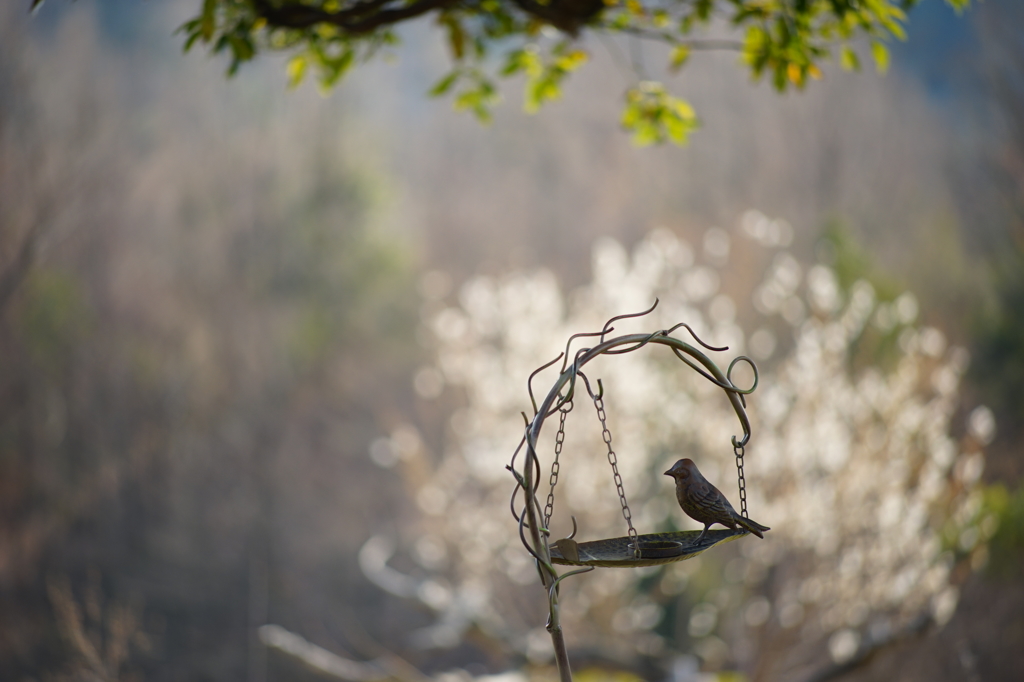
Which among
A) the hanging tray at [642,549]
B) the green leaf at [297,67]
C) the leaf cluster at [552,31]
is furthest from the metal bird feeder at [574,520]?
the green leaf at [297,67]

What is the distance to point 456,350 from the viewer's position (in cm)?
334

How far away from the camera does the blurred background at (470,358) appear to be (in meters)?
2.65

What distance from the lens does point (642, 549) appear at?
89cm

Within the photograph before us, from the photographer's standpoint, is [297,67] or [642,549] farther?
[297,67]

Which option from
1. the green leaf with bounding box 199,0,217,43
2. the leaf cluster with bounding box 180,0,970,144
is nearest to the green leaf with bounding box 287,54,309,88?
the leaf cluster with bounding box 180,0,970,144

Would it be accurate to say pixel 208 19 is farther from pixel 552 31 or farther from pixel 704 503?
pixel 704 503

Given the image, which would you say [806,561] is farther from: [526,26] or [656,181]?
[656,181]

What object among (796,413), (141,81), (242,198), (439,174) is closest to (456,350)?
(796,413)

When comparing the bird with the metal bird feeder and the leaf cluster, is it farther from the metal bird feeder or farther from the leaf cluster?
the leaf cluster

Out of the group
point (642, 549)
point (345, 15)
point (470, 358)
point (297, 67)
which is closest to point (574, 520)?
point (642, 549)

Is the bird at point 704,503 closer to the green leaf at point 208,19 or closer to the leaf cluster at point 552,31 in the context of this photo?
the leaf cluster at point 552,31

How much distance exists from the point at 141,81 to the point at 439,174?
3.19 meters

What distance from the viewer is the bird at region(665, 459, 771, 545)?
2.97 ft

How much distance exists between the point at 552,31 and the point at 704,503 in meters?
0.89
